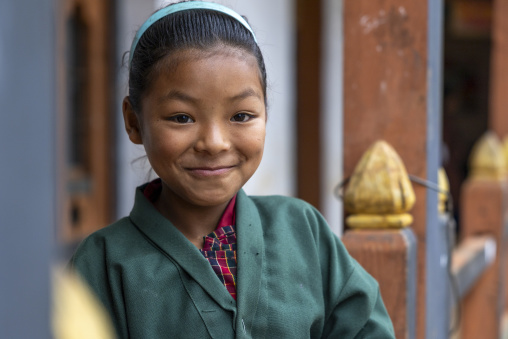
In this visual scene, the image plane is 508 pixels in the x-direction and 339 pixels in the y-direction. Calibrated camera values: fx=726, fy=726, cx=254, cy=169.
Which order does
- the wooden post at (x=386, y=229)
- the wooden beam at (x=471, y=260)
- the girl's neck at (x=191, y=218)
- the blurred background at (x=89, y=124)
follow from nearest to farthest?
the blurred background at (x=89, y=124), the girl's neck at (x=191, y=218), the wooden post at (x=386, y=229), the wooden beam at (x=471, y=260)

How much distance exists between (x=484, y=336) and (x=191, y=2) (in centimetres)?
308

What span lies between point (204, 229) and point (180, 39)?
0.36m

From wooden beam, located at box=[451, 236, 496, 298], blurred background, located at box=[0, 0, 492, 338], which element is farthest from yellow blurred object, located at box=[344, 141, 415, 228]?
wooden beam, located at box=[451, 236, 496, 298]

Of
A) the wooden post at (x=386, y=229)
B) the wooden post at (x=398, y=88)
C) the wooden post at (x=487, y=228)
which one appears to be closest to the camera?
the wooden post at (x=386, y=229)

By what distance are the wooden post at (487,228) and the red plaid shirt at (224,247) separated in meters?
2.72

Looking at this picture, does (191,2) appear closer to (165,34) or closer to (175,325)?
(165,34)

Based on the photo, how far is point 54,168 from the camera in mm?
438

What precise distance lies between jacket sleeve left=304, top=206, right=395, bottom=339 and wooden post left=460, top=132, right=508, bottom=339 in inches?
99.7

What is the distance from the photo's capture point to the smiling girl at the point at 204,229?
4.08ft

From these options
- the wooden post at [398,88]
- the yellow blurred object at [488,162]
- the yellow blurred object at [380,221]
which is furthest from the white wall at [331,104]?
the yellow blurred object at [380,221]

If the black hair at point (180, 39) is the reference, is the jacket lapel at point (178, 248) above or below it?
below

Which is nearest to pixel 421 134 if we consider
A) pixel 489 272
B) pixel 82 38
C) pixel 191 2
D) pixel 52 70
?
pixel 191 2

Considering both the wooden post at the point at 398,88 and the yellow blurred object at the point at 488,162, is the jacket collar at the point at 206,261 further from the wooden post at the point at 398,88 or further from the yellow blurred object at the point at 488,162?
the yellow blurred object at the point at 488,162

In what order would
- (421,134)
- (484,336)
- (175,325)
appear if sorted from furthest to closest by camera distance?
1. (484,336)
2. (421,134)
3. (175,325)
